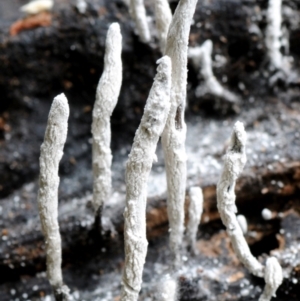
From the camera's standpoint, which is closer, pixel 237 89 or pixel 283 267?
pixel 283 267

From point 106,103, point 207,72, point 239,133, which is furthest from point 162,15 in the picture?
point 207,72

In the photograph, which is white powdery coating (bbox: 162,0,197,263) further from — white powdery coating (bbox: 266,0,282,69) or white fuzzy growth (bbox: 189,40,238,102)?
white powdery coating (bbox: 266,0,282,69)

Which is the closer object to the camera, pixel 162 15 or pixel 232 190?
pixel 232 190

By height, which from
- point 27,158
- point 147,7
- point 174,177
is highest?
point 147,7

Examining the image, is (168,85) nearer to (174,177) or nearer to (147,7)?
(174,177)

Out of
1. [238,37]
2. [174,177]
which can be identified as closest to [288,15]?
[238,37]

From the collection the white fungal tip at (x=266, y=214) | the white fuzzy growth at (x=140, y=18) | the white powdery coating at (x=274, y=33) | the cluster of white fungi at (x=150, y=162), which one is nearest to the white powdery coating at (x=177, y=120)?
the cluster of white fungi at (x=150, y=162)

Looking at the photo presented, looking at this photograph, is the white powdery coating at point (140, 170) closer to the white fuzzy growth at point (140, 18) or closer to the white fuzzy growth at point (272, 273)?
the white fuzzy growth at point (272, 273)

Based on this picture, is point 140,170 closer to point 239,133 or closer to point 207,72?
point 239,133
